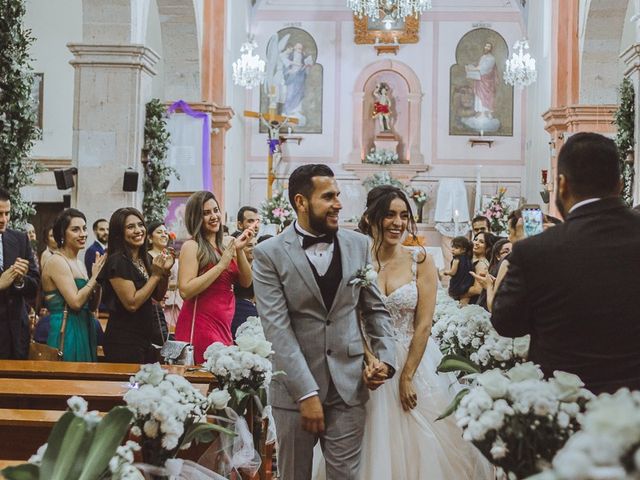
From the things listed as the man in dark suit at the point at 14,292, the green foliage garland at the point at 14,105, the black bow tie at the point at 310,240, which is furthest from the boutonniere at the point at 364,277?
the green foliage garland at the point at 14,105

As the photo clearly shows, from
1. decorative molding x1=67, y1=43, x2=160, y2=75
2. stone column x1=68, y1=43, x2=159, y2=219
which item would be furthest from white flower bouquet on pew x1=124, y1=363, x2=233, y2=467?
decorative molding x1=67, y1=43, x2=160, y2=75

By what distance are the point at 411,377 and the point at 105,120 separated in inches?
238

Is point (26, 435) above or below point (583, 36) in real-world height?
below

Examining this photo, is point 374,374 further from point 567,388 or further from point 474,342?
point 567,388

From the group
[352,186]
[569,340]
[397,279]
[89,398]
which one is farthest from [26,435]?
[352,186]

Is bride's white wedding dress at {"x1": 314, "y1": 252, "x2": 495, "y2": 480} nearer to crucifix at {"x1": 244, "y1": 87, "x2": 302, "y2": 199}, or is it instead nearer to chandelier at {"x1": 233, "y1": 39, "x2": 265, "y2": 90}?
Answer: chandelier at {"x1": 233, "y1": 39, "x2": 265, "y2": 90}

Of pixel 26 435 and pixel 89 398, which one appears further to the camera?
pixel 89 398

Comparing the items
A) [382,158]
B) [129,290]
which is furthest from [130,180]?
[382,158]

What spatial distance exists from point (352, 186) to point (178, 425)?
15.8 m

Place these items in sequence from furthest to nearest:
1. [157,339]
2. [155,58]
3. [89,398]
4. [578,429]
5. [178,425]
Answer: [155,58] → [157,339] → [89,398] → [178,425] → [578,429]

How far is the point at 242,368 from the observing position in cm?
339

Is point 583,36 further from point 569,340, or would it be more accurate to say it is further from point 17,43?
point 569,340

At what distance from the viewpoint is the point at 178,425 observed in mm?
2410

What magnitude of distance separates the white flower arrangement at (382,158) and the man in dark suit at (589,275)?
1548 centimetres
